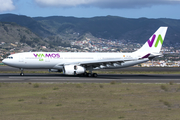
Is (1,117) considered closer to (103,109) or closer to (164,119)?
(103,109)

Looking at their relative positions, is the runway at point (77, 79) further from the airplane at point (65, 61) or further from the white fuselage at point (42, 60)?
the white fuselage at point (42, 60)

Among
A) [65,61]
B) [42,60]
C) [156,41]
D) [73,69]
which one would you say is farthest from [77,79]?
[156,41]

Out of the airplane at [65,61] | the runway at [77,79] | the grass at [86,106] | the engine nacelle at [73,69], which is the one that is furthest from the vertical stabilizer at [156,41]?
the grass at [86,106]

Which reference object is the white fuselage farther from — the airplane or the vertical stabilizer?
the vertical stabilizer

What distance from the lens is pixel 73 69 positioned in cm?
4169

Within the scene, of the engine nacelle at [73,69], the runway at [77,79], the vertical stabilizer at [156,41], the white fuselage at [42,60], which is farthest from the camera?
the vertical stabilizer at [156,41]

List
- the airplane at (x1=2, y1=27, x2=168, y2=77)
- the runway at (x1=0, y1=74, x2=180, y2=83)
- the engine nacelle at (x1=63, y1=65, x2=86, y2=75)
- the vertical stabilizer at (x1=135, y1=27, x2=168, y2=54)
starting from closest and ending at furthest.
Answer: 1. the runway at (x1=0, y1=74, x2=180, y2=83)
2. the engine nacelle at (x1=63, y1=65, x2=86, y2=75)
3. the airplane at (x1=2, y1=27, x2=168, y2=77)
4. the vertical stabilizer at (x1=135, y1=27, x2=168, y2=54)

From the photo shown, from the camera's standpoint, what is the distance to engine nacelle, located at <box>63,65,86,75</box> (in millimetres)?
41219

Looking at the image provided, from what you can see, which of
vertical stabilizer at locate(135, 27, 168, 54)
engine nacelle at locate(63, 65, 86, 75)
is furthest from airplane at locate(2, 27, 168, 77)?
vertical stabilizer at locate(135, 27, 168, 54)

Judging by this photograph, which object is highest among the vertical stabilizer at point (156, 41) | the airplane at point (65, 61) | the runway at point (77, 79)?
the vertical stabilizer at point (156, 41)

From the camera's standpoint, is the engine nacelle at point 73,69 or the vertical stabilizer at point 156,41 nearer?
the engine nacelle at point 73,69

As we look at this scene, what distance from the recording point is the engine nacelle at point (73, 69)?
41.2 meters

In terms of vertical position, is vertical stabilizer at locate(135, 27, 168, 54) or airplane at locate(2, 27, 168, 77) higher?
vertical stabilizer at locate(135, 27, 168, 54)

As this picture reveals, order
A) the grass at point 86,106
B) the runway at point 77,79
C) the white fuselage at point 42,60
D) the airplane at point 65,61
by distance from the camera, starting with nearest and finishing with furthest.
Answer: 1. the grass at point 86,106
2. the runway at point 77,79
3. the airplane at point 65,61
4. the white fuselage at point 42,60
